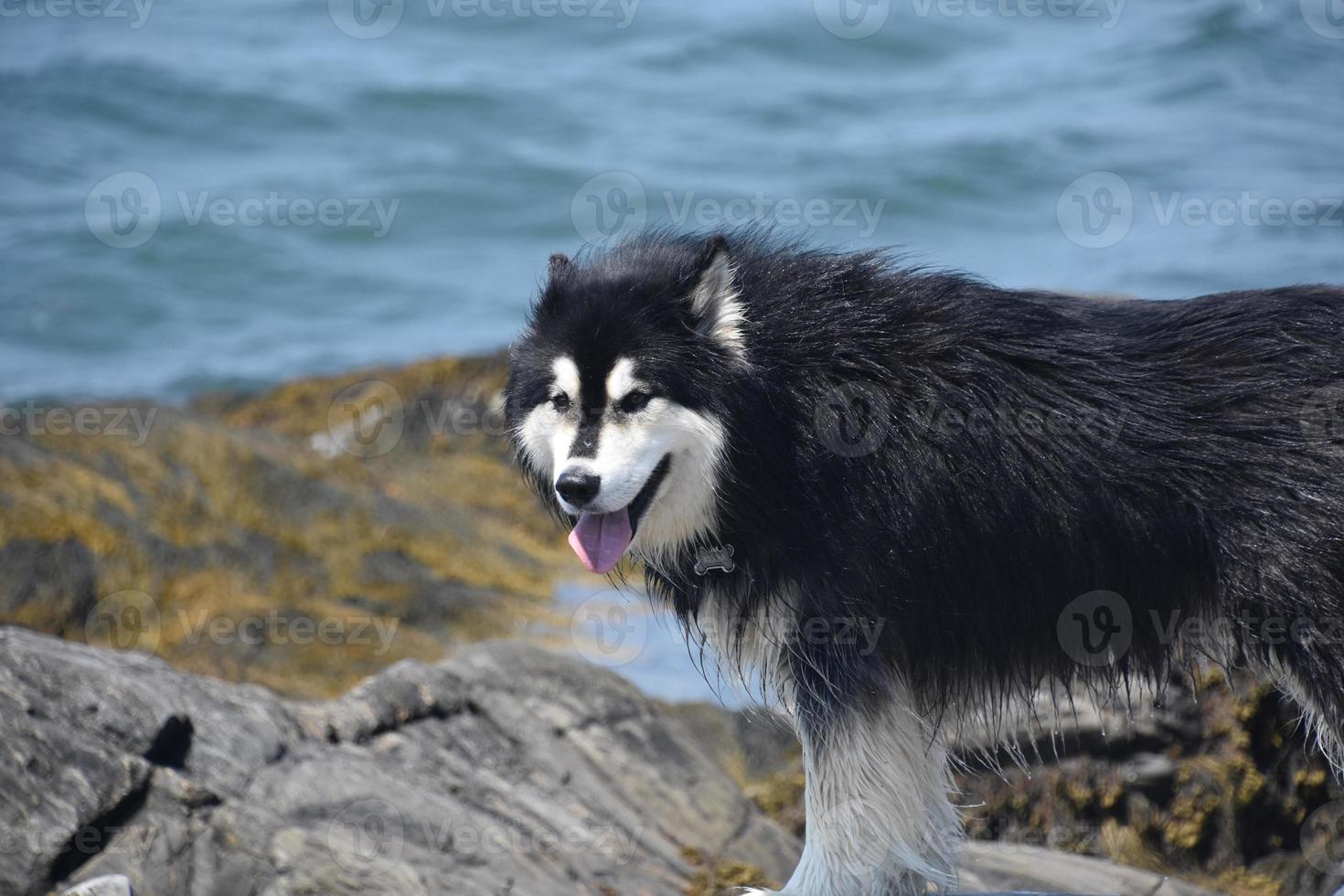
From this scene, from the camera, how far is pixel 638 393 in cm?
536

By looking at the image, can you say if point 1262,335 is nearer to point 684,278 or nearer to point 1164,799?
point 684,278

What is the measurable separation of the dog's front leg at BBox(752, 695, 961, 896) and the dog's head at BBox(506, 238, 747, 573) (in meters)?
0.96

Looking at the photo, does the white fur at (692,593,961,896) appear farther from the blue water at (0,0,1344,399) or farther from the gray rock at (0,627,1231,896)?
the blue water at (0,0,1344,399)

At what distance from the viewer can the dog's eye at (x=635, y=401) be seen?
536cm

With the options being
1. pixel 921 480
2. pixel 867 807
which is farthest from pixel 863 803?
pixel 921 480

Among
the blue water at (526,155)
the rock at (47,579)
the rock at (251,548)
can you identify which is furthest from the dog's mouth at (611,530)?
the blue water at (526,155)

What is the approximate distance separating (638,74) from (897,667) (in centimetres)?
2720

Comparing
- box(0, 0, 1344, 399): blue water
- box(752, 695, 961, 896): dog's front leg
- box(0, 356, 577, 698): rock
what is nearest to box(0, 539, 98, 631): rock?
box(0, 356, 577, 698): rock

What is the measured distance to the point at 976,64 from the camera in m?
31.7

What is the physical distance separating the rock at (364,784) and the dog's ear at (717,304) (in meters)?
2.59

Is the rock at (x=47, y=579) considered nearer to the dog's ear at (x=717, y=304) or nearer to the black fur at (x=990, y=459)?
the black fur at (x=990, y=459)

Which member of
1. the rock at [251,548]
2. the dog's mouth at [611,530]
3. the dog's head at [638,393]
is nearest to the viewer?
the dog's head at [638,393]

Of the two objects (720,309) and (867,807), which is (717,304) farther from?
(867,807)

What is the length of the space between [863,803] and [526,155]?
77.9ft
